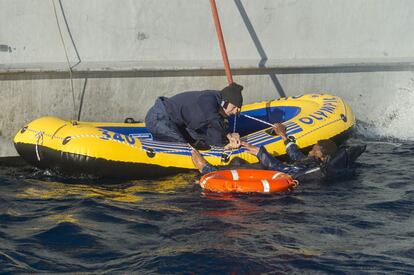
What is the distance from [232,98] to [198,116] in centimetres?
49

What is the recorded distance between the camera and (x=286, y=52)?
10195 mm

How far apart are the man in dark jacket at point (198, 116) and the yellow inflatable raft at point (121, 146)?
182 millimetres

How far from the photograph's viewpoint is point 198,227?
6230 millimetres

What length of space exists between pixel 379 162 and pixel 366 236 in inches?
115

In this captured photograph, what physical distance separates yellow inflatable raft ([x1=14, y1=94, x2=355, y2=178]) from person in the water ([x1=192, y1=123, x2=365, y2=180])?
0.82ft

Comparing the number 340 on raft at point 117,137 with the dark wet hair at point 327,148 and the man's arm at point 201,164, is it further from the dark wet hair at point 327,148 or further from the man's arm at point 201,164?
the dark wet hair at point 327,148

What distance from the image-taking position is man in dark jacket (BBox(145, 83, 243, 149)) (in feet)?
27.0

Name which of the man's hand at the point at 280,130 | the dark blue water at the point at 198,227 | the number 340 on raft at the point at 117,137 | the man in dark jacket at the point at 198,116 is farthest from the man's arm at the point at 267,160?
the number 340 on raft at the point at 117,137

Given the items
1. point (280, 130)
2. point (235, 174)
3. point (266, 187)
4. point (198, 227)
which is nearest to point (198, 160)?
point (235, 174)

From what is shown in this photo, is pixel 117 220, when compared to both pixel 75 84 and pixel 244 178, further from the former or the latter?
pixel 75 84

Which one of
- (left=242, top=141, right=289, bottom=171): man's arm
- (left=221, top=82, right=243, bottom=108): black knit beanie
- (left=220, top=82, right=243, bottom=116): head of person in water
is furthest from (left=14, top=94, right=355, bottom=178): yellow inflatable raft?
(left=221, top=82, right=243, bottom=108): black knit beanie

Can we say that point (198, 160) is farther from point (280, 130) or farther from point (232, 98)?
point (280, 130)

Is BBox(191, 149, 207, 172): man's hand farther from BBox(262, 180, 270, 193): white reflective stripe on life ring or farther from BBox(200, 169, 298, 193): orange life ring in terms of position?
BBox(262, 180, 270, 193): white reflective stripe on life ring

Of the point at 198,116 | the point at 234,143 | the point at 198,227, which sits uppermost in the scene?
the point at 198,116
